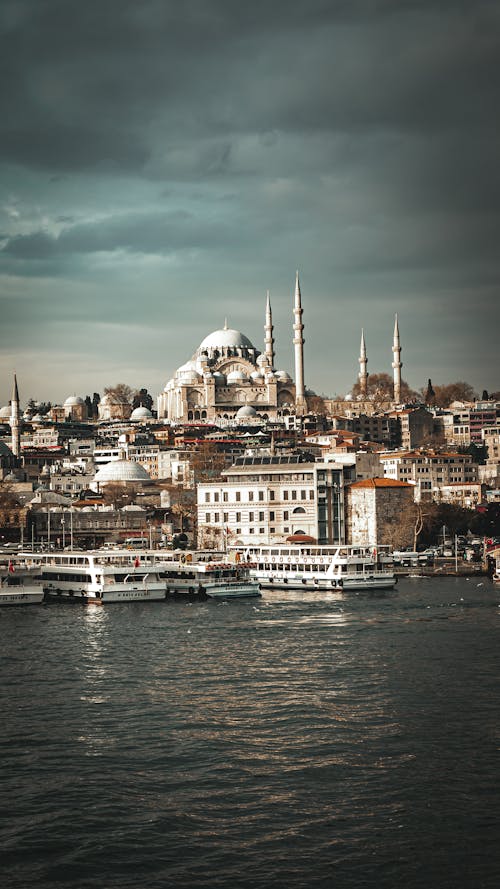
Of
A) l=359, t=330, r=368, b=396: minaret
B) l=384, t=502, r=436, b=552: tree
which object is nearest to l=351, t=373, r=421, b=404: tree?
l=359, t=330, r=368, b=396: minaret

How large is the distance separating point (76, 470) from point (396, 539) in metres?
43.2

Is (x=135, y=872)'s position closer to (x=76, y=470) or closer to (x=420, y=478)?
(x=420, y=478)

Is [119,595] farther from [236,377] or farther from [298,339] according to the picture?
[236,377]

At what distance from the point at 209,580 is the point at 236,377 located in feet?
289

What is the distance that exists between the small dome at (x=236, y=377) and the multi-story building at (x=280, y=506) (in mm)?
71140

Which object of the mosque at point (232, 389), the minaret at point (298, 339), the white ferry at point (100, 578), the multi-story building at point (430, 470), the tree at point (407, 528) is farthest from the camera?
the mosque at point (232, 389)

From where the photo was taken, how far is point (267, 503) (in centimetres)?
5775

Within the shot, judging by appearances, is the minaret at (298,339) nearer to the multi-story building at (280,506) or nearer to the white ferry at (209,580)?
the multi-story building at (280,506)

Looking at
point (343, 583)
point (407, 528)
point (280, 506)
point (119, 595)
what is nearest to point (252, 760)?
point (119, 595)

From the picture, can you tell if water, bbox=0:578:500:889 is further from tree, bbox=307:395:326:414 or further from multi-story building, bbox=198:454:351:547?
tree, bbox=307:395:326:414

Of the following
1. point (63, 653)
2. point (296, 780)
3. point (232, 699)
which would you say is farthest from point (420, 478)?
point (296, 780)

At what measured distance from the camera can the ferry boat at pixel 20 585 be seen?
4081 centimetres

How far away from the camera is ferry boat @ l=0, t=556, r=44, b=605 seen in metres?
40.8

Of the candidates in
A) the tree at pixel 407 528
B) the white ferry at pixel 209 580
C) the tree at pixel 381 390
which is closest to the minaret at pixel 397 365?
the tree at pixel 381 390
